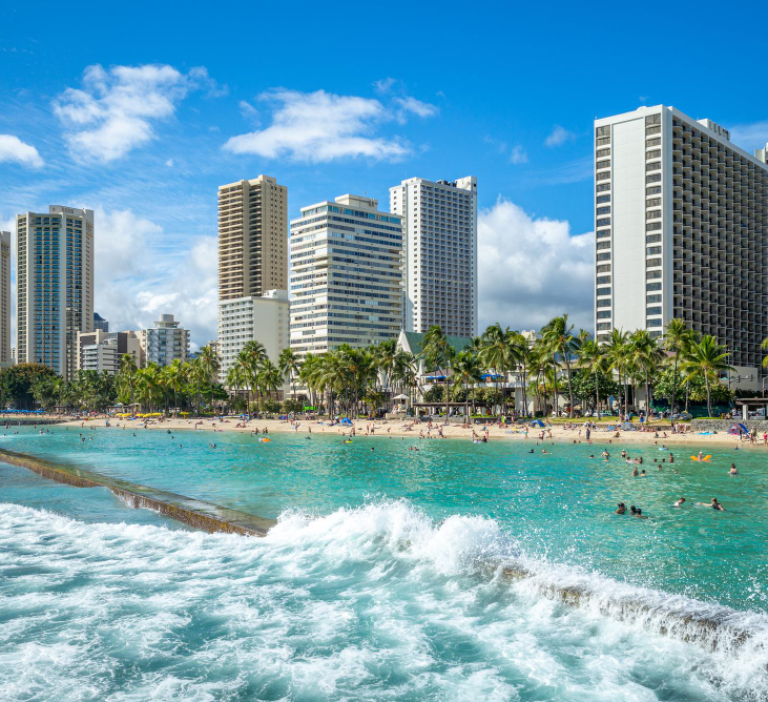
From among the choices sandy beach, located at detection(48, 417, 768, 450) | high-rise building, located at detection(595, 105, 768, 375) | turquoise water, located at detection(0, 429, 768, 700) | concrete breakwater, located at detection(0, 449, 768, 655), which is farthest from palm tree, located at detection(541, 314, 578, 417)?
concrete breakwater, located at detection(0, 449, 768, 655)

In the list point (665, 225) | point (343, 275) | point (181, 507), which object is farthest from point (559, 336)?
point (343, 275)

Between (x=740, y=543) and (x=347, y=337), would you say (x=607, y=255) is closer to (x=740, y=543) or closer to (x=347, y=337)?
(x=347, y=337)

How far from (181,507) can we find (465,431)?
58.0 meters

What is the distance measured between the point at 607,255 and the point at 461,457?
274 feet

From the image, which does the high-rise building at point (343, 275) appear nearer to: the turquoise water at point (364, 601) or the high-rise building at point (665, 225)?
the high-rise building at point (665, 225)

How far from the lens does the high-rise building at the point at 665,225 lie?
391 ft

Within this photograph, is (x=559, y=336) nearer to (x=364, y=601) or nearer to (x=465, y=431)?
(x=465, y=431)

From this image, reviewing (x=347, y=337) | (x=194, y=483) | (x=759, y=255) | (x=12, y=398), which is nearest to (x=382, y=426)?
(x=194, y=483)

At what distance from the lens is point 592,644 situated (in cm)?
1141

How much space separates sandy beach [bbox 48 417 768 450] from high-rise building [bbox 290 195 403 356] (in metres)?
60.1

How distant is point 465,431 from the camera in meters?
78.4

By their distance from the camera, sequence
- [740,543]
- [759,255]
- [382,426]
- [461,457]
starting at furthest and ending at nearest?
1. [759,255]
2. [382,426]
3. [461,457]
4. [740,543]

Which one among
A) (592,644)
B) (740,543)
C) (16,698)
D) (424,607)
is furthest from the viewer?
(740,543)

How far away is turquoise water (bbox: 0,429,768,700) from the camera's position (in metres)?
10.2
